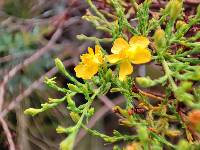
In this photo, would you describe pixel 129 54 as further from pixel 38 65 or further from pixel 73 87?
pixel 38 65

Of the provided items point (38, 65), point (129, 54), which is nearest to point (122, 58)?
point (129, 54)

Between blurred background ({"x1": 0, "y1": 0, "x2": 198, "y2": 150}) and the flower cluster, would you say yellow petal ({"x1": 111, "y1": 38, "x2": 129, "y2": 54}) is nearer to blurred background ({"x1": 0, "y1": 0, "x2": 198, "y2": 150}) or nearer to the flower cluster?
the flower cluster

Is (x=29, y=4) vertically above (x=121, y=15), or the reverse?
(x=121, y=15)

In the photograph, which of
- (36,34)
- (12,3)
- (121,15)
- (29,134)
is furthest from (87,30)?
(121,15)

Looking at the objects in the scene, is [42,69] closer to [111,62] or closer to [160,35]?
[111,62]

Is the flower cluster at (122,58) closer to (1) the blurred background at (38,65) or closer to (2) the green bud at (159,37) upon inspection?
(2) the green bud at (159,37)

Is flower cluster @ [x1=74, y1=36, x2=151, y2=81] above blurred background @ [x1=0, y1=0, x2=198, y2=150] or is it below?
above

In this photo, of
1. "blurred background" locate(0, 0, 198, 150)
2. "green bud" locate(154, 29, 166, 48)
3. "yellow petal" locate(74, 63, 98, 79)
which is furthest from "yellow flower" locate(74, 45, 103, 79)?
"blurred background" locate(0, 0, 198, 150)
